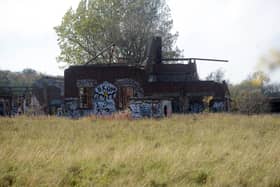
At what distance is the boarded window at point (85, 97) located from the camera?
3191 cm

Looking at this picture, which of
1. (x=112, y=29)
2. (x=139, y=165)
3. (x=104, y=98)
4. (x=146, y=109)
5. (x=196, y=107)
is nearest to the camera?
(x=139, y=165)

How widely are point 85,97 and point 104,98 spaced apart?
5.19 ft

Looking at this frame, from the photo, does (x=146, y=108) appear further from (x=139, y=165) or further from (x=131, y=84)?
(x=139, y=165)

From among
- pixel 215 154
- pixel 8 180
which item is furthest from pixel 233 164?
pixel 8 180

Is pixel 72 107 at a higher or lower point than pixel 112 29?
lower

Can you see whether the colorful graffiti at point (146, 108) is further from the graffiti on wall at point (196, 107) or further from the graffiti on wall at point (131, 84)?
the graffiti on wall at point (196, 107)

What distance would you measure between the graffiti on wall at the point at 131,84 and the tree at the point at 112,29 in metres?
8.21

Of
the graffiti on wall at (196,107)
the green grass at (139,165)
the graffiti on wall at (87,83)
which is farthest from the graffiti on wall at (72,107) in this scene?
the green grass at (139,165)

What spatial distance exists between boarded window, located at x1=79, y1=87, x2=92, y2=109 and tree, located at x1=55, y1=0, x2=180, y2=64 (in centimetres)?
889

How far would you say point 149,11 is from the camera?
39.8 m

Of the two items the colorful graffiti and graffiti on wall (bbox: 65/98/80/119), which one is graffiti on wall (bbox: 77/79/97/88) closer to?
graffiti on wall (bbox: 65/98/80/119)

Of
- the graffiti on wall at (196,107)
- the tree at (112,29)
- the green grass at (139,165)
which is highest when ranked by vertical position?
the tree at (112,29)

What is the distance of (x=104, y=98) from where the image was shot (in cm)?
3181

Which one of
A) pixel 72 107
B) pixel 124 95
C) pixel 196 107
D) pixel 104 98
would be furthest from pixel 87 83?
pixel 196 107
